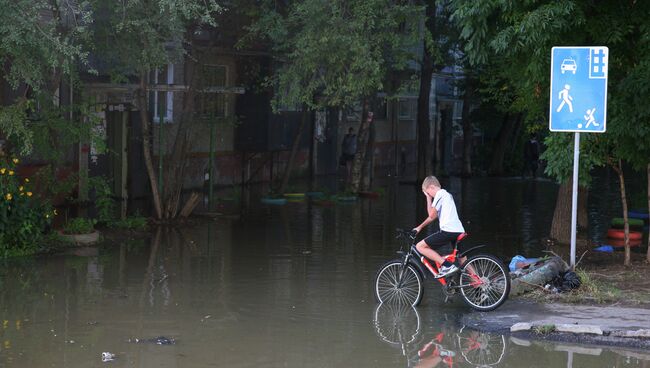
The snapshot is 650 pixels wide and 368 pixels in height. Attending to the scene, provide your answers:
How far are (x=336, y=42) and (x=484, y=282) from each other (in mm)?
7972

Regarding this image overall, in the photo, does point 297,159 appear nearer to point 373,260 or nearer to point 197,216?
point 197,216

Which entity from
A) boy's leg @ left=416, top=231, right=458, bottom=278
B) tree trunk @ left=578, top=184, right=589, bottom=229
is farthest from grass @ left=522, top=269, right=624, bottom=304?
tree trunk @ left=578, top=184, right=589, bottom=229

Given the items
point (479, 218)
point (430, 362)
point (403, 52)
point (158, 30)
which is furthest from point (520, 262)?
point (479, 218)

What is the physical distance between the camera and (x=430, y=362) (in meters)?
8.84

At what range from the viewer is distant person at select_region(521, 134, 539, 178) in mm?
37781

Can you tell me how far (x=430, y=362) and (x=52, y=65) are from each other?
23.5ft

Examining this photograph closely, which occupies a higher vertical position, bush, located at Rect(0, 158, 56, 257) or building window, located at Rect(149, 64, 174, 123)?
building window, located at Rect(149, 64, 174, 123)

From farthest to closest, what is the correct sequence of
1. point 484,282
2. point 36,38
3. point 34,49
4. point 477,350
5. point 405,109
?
point 405,109 → point 34,49 → point 36,38 → point 484,282 → point 477,350

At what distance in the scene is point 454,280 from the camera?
11203 mm

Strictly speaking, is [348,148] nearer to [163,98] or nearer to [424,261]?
[163,98]

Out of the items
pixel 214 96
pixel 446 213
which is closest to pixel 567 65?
pixel 446 213

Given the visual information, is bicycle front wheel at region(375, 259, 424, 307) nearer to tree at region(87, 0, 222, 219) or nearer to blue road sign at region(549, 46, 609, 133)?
blue road sign at region(549, 46, 609, 133)

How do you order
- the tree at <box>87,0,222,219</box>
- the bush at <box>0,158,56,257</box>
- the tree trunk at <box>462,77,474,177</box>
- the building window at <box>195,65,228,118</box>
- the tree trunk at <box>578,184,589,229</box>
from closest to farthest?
the bush at <box>0,158,56,257</box>
the tree at <box>87,0,222,219</box>
the tree trunk at <box>578,184,589,229</box>
the building window at <box>195,65,228,118</box>
the tree trunk at <box>462,77,474,177</box>

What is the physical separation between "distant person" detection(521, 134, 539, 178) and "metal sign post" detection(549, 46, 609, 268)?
2666 cm
